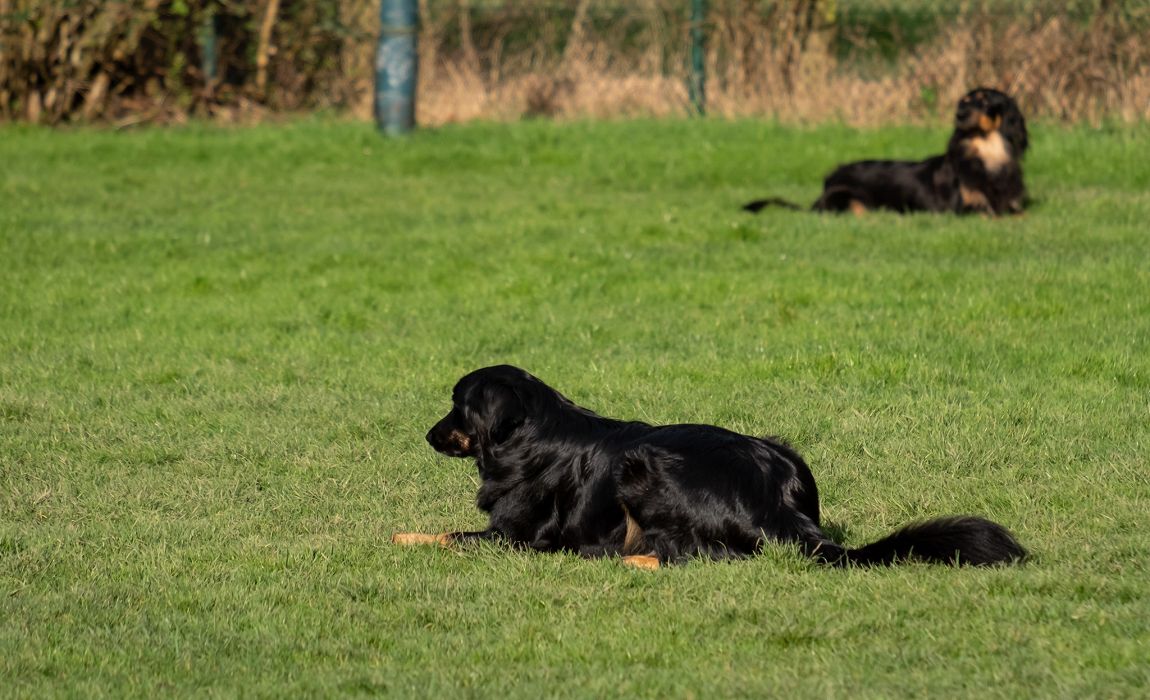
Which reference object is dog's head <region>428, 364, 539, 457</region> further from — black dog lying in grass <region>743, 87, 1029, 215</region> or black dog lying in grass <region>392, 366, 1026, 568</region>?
black dog lying in grass <region>743, 87, 1029, 215</region>

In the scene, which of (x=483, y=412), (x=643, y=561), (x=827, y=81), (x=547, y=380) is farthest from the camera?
(x=827, y=81)

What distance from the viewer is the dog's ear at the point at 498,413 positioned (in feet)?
18.4

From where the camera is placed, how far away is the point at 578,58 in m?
18.2

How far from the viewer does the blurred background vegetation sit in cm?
1585

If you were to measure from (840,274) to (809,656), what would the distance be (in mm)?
6341

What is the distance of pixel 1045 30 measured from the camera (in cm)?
1580

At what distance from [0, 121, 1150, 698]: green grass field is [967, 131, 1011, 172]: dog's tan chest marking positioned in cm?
52

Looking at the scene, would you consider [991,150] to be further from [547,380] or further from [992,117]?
[547,380]

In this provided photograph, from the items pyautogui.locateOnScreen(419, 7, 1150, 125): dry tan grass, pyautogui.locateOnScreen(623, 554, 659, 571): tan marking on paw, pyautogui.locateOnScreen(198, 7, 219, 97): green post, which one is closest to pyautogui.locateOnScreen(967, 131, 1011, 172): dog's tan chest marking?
pyautogui.locateOnScreen(419, 7, 1150, 125): dry tan grass

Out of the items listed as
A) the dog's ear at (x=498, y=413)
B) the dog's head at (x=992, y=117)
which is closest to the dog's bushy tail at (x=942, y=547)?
the dog's ear at (x=498, y=413)

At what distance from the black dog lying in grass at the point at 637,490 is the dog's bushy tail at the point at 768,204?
24.1ft

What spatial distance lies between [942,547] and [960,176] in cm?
Answer: 814

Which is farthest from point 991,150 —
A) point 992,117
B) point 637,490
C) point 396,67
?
point 637,490

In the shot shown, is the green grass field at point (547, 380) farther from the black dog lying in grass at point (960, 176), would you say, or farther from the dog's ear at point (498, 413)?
the dog's ear at point (498, 413)
